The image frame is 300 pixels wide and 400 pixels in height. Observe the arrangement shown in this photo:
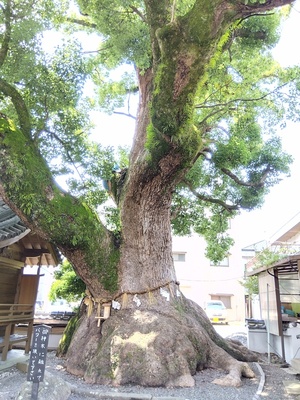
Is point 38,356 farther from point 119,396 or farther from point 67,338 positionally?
point 67,338

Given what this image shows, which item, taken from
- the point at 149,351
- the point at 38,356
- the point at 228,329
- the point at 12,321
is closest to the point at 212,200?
the point at 149,351

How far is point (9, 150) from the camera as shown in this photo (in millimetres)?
6062

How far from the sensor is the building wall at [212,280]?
25.3 m

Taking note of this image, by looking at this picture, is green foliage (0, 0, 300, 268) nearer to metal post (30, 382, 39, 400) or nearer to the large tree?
the large tree

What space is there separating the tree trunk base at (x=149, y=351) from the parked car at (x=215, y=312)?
15565mm

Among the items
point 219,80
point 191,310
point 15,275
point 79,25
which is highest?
point 79,25

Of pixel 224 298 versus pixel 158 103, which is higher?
pixel 158 103

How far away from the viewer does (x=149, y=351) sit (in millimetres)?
5938

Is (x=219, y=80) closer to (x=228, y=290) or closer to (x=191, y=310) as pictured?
(x=191, y=310)

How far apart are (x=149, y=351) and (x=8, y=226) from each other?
4252mm

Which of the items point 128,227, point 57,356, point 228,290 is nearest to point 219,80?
point 128,227

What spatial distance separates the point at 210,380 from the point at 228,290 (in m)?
20.6

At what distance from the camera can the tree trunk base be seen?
569cm

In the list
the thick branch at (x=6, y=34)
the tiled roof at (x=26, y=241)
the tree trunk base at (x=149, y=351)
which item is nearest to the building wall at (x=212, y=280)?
the tiled roof at (x=26, y=241)
